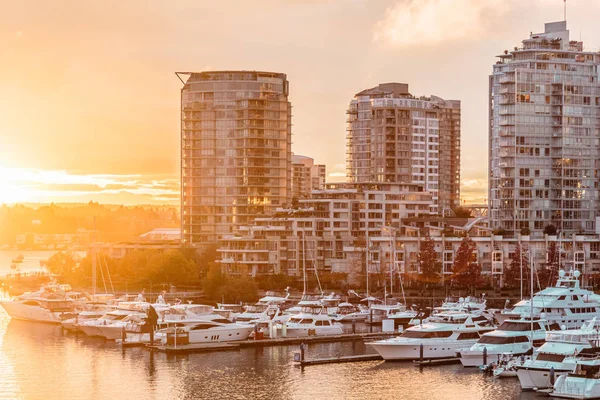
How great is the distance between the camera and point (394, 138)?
17550 cm

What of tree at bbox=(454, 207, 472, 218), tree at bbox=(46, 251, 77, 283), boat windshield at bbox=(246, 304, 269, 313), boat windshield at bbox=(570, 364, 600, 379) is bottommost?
boat windshield at bbox=(570, 364, 600, 379)

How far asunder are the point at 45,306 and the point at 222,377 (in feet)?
108

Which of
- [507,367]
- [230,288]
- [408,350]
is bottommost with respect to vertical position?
[507,367]

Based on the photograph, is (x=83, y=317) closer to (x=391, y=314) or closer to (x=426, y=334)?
(x=391, y=314)

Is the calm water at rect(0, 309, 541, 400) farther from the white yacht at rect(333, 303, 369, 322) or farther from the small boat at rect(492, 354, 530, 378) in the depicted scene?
the white yacht at rect(333, 303, 369, 322)

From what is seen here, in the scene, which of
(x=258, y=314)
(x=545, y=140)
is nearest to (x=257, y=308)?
(x=258, y=314)

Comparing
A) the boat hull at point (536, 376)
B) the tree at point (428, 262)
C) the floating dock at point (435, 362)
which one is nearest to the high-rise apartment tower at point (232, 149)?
the tree at point (428, 262)

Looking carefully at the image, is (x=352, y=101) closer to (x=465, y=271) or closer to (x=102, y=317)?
(x=465, y=271)

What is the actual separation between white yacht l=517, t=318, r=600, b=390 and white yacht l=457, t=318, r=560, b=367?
647 centimetres

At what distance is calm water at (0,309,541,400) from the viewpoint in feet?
201

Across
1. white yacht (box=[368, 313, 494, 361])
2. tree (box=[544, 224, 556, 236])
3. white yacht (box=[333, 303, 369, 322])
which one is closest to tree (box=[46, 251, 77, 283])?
white yacht (box=[333, 303, 369, 322])

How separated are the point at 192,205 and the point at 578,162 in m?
50.9

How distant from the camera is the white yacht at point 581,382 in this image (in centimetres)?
5631

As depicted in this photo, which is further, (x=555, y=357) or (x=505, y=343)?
(x=505, y=343)
